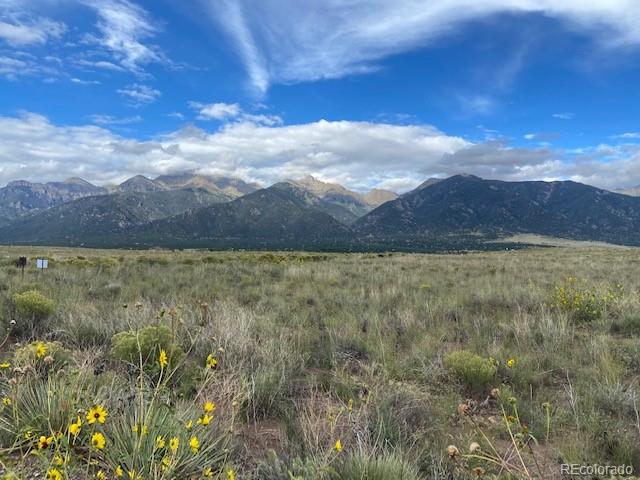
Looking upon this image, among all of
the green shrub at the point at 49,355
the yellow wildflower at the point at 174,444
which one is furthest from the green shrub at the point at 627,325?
the green shrub at the point at 49,355

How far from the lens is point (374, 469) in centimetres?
252

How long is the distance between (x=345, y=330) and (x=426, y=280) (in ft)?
25.4

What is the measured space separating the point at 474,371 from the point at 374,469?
2.52 meters

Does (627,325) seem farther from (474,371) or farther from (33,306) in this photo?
(33,306)

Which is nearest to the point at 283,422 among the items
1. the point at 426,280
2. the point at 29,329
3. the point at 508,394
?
the point at 508,394

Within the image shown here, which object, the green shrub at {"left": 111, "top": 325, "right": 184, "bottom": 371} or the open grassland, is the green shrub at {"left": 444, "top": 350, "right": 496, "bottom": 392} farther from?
the green shrub at {"left": 111, "top": 325, "right": 184, "bottom": 371}

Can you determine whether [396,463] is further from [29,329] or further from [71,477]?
[29,329]

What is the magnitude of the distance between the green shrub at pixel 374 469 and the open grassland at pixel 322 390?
0.01 meters

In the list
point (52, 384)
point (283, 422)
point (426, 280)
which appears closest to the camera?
point (52, 384)

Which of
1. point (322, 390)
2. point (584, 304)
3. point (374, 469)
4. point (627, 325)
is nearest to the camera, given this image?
point (374, 469)

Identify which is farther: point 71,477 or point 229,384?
point 229,384

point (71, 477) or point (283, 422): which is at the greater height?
point (71, 477)

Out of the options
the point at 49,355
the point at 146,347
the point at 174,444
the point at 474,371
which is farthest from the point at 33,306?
the point at 474,371

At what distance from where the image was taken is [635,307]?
782 centimetres
